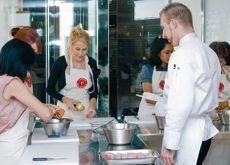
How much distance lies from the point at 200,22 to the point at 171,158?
319 cm

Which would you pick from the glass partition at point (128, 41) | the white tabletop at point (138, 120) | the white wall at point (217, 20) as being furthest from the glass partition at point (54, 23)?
the white tabletop at point (138, 120)

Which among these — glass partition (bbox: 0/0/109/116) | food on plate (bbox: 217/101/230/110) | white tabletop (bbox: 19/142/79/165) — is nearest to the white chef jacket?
white tabletop (bbox: 19/142/79/165)

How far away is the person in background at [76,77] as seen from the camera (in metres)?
3.02

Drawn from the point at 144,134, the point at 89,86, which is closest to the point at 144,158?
the point at 144,134

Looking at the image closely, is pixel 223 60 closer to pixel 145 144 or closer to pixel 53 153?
pixel 145 144

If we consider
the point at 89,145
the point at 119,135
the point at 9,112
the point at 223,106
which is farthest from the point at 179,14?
the point at 223,106

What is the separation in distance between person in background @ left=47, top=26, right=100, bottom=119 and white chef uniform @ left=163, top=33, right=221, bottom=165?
1.23 metres

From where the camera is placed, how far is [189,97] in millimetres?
1709

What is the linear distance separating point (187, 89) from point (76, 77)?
156 centimetres

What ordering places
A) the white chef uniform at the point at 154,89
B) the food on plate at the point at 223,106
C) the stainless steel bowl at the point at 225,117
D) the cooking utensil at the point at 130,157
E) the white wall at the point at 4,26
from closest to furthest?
the cooking utensil at the point at 130,157
the stainless steel bowl at the point at 225,117
the food on plate at the point at 223,106
the white chef uniform at the point at 154,89
the white wall at the point at 4,26

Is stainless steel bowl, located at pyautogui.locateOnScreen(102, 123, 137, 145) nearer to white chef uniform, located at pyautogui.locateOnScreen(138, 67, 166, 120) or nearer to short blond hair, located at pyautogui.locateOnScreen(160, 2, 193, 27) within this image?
short blond hair, located at pyautogui.locateOnScreen(160, 2, 193, 27)

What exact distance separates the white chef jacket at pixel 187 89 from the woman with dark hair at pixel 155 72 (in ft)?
3.42

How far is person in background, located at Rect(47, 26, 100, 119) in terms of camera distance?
3020mm

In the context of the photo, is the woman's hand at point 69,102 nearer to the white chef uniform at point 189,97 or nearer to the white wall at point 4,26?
the white chef uniform at point 189,97
